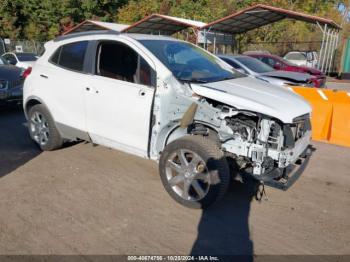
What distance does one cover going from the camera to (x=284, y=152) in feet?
11.3

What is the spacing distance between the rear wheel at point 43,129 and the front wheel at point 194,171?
7.21 feet

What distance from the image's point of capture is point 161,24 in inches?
858

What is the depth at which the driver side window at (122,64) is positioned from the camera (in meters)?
4.02

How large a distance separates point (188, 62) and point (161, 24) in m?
18.4

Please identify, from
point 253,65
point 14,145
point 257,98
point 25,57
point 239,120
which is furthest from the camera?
point 25,57

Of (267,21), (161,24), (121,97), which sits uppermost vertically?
(267,21)

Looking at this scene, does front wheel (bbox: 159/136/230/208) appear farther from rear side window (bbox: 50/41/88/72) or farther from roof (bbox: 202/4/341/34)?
roof (bbox: 202/4/341/34)

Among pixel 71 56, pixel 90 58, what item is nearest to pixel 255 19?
pixel 71 56

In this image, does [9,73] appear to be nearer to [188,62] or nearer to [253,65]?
[188,62]

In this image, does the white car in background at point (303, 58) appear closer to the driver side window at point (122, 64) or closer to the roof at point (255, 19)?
the roof at point (255, 19)

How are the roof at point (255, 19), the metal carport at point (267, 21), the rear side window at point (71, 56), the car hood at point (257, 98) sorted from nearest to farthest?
1. the car hood at point (257, 98)
2. the rear side window at point (71, 56)
3. the roof at point (255, 19)
4. the metal carport at point (267, 21)

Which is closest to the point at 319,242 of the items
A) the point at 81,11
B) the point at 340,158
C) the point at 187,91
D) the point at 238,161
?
the point at 238,161

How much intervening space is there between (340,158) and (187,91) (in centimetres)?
352

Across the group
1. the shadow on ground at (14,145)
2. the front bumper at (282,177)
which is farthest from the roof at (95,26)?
the front bumper at (282,177)
